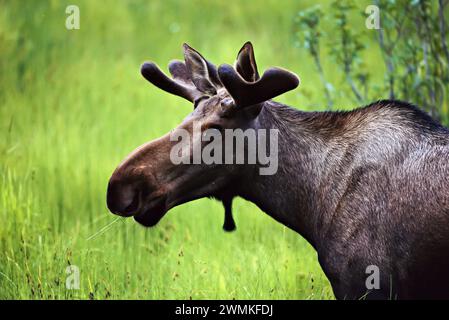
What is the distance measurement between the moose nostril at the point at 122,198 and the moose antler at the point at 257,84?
72cm

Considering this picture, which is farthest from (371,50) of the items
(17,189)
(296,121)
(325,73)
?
(296,121)

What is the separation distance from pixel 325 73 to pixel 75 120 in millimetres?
2898

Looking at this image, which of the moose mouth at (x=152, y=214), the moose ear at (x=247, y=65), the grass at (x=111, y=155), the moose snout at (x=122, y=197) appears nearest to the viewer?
the moose snout at (x=122, y=197)

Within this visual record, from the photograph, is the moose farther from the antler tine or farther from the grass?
the grass

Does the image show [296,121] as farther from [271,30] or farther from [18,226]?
[271,30]

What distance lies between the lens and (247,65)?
4449 millimetres

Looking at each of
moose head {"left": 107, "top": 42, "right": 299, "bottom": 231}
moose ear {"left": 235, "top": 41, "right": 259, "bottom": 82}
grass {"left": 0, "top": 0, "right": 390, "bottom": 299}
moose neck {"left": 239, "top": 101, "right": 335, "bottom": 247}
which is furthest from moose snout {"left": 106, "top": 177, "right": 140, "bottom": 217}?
grass {"left": 0, "top": 0, "right": 390, "bottom": 299}

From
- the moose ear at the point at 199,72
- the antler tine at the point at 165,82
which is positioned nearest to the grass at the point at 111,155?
the antler tine at the point at 165,82

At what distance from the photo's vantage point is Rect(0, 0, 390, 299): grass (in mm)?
5770

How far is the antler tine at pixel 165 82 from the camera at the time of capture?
184 inches

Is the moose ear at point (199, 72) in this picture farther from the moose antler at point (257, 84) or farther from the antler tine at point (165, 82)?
the moose antler at point (257, 84)

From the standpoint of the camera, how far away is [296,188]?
470 centimetres

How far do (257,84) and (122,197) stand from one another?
2.94ft
